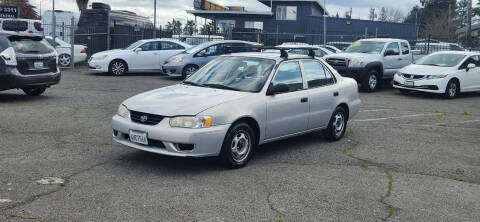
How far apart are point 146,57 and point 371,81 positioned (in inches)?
329

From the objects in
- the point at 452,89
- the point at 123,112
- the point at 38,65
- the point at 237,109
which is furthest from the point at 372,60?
the point at 123,112

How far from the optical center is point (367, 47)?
1759 cm

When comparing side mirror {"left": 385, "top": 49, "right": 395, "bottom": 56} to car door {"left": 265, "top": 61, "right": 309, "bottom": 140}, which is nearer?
car door {"left": 265, "top": 61, "right": 309, "bottom": 140}

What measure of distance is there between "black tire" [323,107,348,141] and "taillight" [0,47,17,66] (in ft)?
22.4

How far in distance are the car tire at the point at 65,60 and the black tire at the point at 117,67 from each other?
3441 millimetres

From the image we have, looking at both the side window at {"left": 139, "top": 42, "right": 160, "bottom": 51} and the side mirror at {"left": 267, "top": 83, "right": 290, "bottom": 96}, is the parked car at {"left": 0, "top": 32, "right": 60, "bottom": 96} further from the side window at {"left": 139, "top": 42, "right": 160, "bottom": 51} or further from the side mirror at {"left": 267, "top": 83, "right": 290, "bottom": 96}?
the side window at {"left": 139, "top": 42, "right": 160, "bottom": 51}

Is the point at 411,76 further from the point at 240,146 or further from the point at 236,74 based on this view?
the point at 240,146

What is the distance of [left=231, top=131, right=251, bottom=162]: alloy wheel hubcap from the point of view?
629 centimetres

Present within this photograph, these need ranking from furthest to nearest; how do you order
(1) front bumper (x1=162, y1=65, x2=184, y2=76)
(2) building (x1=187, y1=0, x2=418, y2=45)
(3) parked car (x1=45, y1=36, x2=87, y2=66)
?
(2) building (x1=187, y1=0, x2=418, y2=45)
(3) parked car (x1=45, y1=36, x2=87, y2=66)
(1) front bumper (x1=162, y1=65, x2=184, y2=76)

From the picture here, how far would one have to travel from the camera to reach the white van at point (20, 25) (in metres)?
21.4

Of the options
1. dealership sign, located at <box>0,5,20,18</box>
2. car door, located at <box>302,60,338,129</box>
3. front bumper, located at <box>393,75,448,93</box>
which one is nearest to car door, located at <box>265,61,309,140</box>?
car door, located at <box>302,60,338,129</box>

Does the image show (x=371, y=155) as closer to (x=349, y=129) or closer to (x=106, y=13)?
(x=349, y=129)

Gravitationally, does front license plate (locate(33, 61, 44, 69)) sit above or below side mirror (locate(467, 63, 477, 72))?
below

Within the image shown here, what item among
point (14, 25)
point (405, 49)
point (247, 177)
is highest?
point (14, 25)
